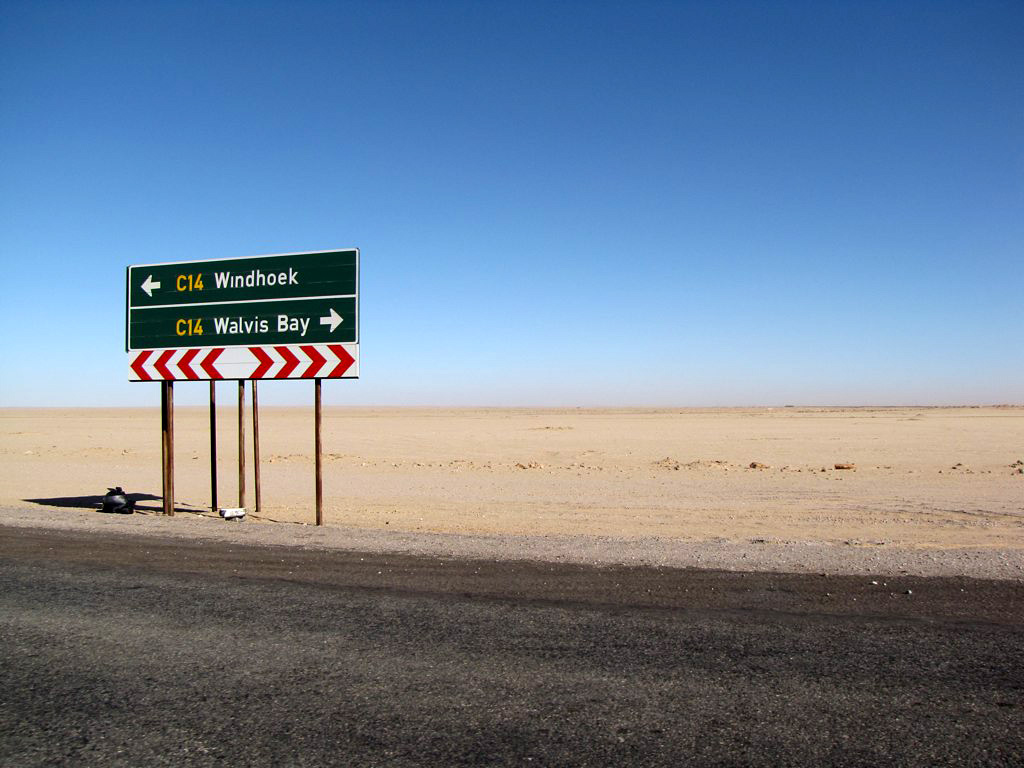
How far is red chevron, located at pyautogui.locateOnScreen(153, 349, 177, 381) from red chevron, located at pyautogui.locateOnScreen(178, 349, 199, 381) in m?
0.23

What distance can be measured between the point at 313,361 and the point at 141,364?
11.7ft

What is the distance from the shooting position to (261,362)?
42.0 feet

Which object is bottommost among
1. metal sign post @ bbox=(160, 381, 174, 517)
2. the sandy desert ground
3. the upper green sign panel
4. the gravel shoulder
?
the sandy desert ground

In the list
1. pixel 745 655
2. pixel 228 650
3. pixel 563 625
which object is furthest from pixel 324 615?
pixel 745 655

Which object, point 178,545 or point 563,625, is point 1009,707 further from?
point 178,545

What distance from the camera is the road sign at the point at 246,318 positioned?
12266mm

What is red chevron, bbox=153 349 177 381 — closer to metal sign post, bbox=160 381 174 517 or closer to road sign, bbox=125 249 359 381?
road sign, bbox=125 249 359 381

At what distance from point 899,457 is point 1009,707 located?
25880 mm

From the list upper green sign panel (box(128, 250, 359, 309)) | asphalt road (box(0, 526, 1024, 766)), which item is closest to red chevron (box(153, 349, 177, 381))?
upper green sign panel (box(128, 250, 359, 309))

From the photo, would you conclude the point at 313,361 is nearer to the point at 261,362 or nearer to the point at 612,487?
the point at 261,362

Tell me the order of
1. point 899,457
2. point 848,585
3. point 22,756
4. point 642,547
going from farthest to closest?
point 899,457
point 642,547
point 848,585
point 22,756

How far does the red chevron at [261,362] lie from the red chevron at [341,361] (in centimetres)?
129

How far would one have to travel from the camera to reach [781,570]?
25.8 ft

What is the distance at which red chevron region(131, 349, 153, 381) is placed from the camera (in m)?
Result: 13.5
